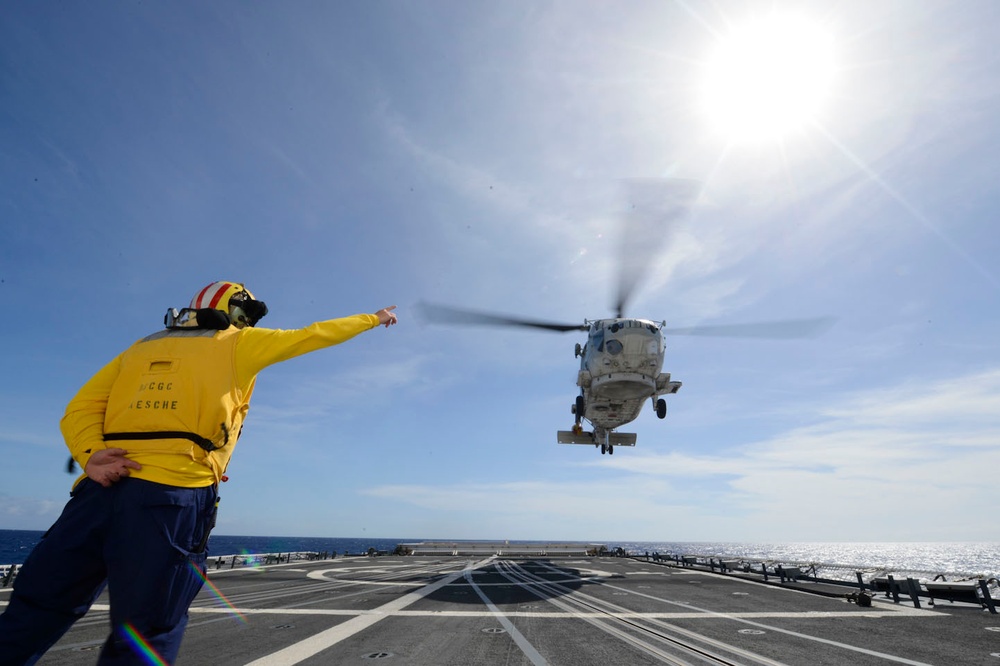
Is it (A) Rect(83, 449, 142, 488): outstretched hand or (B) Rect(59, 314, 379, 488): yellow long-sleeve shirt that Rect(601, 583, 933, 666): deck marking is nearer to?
(B) Rect(59, 314, 379, 488): yellow long-sleeve shirt

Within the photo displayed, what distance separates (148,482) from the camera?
2850mm

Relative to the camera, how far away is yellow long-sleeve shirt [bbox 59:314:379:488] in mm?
2943

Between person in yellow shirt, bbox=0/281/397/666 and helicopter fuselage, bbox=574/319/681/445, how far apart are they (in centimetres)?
2083

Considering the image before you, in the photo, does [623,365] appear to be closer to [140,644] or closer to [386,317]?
[386,317]

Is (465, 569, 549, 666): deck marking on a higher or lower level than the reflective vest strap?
lower

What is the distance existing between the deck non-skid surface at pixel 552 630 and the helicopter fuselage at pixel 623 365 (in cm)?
998

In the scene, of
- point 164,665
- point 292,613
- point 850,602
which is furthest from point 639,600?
point 164,665

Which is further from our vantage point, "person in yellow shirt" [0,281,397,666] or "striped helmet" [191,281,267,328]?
"striped helmet" [191,281,267,328]

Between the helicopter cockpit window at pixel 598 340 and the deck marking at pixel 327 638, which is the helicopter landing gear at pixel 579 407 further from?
the deck marking at pixel 327 638

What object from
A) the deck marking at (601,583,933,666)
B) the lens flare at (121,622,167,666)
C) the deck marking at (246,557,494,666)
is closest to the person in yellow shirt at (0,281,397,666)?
the lens flare at (121,622,167,666)

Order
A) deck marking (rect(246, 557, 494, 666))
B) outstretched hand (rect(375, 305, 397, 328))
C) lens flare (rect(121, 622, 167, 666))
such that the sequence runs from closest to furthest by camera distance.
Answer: lens flare (rect(121, 622, 167, 666)) → outstretched hand (rect(375, 305, 397, 328)) → deck marking (rect(246, 557, 494, 666))

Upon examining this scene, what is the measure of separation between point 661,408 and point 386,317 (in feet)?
79.6

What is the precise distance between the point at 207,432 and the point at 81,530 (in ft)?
2.60

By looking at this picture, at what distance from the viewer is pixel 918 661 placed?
797 centimetres
